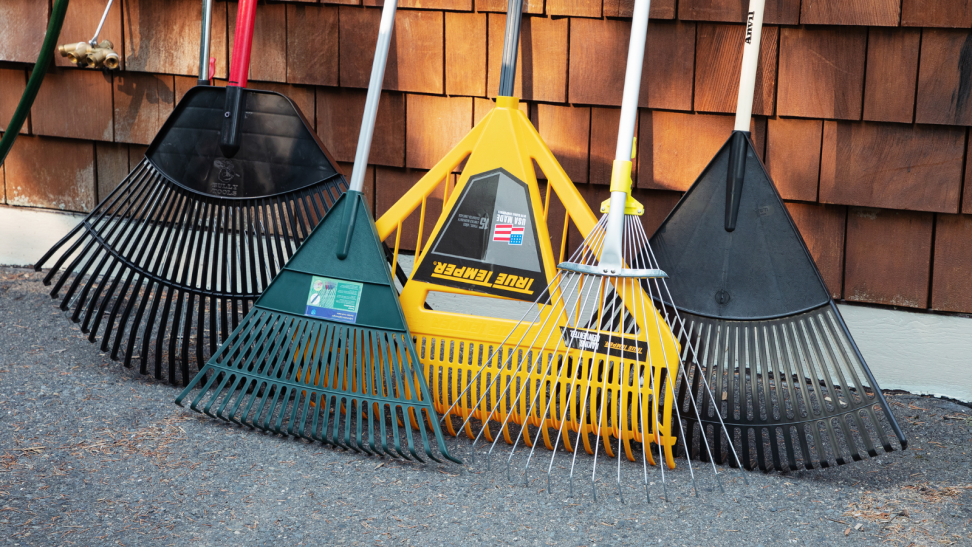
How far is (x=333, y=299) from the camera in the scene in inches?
66.9

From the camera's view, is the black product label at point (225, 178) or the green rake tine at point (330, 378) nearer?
the green rake tine at point (330, 378)

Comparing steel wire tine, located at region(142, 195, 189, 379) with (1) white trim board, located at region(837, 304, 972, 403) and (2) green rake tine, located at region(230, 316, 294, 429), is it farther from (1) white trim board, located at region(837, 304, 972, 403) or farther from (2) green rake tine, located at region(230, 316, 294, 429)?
(1) white trim board, located at region(837, 304, 972, 403)

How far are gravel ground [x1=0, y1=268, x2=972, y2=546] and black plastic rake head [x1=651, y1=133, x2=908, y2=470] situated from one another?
0.11 m

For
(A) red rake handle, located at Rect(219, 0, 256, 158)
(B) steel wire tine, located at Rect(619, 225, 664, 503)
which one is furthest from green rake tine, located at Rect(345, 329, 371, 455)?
(A) red rake handle, located at Rect(219, 0, 256, 158)

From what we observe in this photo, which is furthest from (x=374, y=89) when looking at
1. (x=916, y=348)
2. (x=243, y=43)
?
(x=916, y=348)

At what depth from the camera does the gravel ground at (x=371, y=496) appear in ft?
4.41

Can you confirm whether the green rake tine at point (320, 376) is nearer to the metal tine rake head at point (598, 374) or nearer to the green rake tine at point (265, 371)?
the green rake tine at point (265, 371)

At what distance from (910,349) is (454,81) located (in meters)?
1.46

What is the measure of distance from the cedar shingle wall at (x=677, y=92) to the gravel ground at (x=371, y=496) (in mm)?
522

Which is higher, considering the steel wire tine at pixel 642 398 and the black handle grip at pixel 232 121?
the black handle grip at pixel 232 121

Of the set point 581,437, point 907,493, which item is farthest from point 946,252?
point 581,437

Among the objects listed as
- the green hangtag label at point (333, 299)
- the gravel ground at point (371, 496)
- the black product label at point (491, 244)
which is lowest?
the gravel ground at point (371, 496)

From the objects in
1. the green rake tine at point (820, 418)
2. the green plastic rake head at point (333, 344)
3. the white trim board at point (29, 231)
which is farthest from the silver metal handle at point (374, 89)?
the white trim board at point (29, 231)

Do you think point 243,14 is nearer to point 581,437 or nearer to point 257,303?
point 257,303
